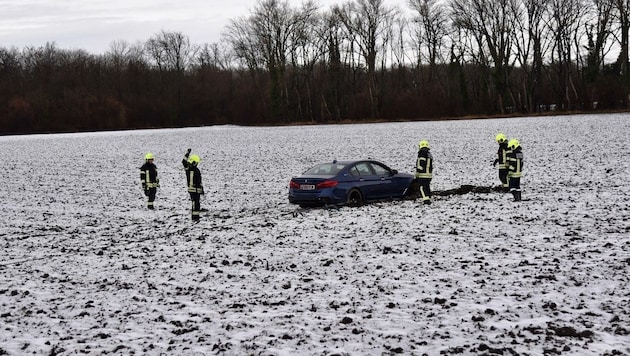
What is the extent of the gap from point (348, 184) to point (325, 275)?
805 cm

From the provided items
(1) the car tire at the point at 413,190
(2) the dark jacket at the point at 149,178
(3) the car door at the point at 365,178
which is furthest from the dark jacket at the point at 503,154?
(2) the dark jacket at the point at 149,178

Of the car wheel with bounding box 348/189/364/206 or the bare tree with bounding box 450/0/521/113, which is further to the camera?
the bare tree with bounding box 450/0/521/113

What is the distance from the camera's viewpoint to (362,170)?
19281 mm

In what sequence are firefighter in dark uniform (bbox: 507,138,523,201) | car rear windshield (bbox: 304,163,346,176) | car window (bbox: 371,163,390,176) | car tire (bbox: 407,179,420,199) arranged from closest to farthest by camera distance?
firefighter in dark uniform (bbox: 507,138,523,201) < car rear windshield (bbox: 304,163,346,176) < car window (bbox: 371,163,390,176) < car tire (bbox: 407,179,420,199)

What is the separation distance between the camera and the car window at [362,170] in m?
19.0

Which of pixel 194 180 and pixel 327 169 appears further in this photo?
pixel 327 169

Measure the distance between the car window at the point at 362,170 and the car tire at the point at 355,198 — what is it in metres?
0.55

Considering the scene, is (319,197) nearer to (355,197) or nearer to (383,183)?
(355,197)

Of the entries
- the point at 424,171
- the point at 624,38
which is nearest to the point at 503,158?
the point at 424,171

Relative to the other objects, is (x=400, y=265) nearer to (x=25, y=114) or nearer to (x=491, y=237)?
(x=491, y=237)

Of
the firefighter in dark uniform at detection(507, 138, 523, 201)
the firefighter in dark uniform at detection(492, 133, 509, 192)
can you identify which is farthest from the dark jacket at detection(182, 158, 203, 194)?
the firefighter in dark uniform at detection(492, 133, 509, 192)

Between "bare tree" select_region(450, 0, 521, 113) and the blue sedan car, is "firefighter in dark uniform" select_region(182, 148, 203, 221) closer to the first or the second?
the blue sedan car

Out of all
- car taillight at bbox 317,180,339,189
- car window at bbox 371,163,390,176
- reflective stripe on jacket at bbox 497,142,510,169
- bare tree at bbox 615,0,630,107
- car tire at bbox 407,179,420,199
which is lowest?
car tire at bbox 407,179,420,199

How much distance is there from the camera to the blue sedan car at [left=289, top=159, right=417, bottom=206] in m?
18.2
